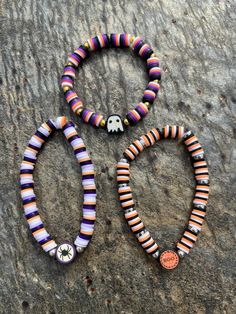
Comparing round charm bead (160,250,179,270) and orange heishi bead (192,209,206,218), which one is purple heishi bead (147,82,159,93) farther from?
round charm bead (160,250,179,270)

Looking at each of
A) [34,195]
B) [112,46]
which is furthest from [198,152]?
[34,195]

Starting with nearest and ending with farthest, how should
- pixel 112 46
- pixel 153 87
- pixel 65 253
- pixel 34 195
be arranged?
pixel 65 253
pixel 34 195
pixel 153 87
pixel 112 46

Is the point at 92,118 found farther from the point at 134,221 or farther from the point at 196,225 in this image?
the point at 196,225

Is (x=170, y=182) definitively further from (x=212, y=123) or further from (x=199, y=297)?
(x=199, y=297)

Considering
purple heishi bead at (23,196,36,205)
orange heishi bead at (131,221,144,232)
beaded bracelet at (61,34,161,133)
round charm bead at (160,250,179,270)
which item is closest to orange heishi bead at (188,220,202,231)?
round charm bead at (160,250,179,270)

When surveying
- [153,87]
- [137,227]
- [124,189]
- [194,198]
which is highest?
[153,87]

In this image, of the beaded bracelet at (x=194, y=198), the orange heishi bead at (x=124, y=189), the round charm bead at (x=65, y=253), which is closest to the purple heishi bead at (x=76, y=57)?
the beaded bracelet at (x=194, y=198)
